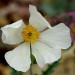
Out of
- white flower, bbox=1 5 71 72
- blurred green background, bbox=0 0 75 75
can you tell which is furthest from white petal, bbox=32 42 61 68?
blurred green background, bbox=0 0 75 75

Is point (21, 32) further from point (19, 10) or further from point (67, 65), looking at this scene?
point (19, 10)

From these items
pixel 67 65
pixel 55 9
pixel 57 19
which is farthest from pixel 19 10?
pixel 57 19

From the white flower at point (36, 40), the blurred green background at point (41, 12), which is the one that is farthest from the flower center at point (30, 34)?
the blurred green background at point (41, 12)

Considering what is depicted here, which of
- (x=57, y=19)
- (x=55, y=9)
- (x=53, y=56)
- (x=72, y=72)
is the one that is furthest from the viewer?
(x=55, y=9)

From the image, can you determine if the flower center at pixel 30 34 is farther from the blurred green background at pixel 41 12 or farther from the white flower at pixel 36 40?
the blurred green background at pixel 41 12

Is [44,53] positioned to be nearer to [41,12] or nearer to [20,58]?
[20,58]

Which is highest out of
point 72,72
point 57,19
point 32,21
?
point 32,21

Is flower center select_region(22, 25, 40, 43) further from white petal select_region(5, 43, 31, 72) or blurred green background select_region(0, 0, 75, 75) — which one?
blurred green background select_region(0, 0, 75, 75)
